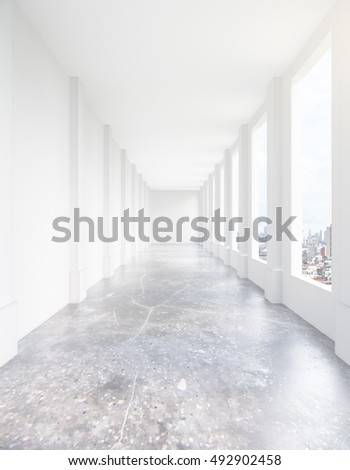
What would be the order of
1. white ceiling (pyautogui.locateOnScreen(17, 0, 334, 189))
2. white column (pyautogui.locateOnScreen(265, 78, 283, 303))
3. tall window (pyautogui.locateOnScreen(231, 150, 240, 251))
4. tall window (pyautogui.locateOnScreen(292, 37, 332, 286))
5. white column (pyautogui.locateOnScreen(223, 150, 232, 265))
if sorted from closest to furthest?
white ceiling (pyautogui.locateOnScreen(17, 0, 334, 189)) → tall window (pyautogui.locateOnScreen(292, 37, 332, 286)) → white column (pyautogui.locateOnScreen(265, 78, 283, 303)) → tall window (pyautogui.locateOnScreen(231, 150, 240, 251)) → white column (pyautogui.locateOnScreen(223, 150, 232, 265))

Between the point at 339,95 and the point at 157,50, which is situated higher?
the point at 157,50

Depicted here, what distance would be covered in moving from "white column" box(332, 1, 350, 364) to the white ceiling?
24.0 inches

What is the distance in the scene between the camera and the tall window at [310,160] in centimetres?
369

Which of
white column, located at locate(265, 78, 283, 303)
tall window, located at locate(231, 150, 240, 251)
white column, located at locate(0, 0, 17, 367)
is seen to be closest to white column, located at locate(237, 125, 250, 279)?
tall window, located at locate(231, 150, 240, 251)

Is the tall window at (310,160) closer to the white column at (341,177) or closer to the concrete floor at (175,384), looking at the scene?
the white column at (341,177)

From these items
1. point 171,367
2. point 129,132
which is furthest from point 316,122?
point 129,132

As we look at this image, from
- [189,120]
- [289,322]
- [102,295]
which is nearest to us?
[289,322]

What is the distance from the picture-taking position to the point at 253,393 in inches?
80.7

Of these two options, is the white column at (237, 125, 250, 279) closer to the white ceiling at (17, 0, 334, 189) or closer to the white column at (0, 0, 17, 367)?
the white ceiling at (17, 0, 334, 189)

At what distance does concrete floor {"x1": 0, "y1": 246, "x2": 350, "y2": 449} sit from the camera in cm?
163

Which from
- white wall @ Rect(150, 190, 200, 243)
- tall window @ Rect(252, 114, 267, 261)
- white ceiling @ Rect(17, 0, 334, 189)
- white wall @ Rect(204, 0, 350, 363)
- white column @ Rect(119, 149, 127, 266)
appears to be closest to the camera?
white wall @ Rect(204, 0, 350, 363)
